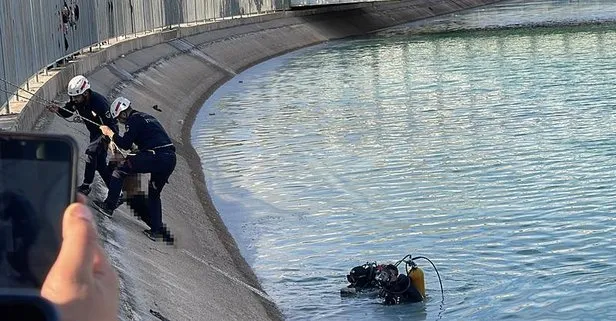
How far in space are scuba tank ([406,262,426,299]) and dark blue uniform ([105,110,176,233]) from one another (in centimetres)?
332

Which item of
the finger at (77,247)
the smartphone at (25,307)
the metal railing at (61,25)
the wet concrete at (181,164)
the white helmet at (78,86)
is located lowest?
the wet concrete at (181,164)

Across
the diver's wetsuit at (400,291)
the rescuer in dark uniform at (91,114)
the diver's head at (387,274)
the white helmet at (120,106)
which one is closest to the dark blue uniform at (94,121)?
the rescuer in dark uniform at (91,114)

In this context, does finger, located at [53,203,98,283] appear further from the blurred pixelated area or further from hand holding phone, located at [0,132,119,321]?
the blurred pixelated area

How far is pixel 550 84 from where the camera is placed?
124ft

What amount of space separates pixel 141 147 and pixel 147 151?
11 cm

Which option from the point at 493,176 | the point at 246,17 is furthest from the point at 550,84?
the point at 246,17

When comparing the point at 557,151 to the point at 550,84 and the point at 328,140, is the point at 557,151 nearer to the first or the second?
the point at 328,140

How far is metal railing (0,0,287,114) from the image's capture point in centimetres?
1880

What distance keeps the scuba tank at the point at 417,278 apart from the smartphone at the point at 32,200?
1286 cm

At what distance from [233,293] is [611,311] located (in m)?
4.54

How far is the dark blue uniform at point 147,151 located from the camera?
1512 centimetres

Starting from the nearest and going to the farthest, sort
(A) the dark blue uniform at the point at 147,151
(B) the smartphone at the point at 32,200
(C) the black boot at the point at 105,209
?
(B) the smartphone at the point at 32,200, (A) the dark blue uniform at the point at 147,151, (C) the black boot at the point at 105,209

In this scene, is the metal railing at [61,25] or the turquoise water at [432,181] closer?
the turquoise water at [432,181]

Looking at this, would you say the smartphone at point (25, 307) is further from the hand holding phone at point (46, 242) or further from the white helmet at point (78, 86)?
the white helmet at point (78, 86)
